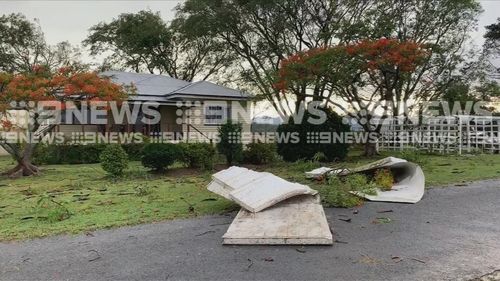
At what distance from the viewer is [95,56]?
27.8m

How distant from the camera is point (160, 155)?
1104 centimetres

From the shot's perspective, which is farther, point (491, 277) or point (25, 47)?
point (25, 47)

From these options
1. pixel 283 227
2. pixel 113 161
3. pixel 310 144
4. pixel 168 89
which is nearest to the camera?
pixel 283 227

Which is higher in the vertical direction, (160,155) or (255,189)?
(160,155)

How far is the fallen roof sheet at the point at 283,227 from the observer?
4.33m

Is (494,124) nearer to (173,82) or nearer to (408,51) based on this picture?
(408,51)

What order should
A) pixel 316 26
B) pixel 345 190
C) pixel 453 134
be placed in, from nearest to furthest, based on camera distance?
1. pixel 345 190
2. pixel 453 134
3. pixel 316 26

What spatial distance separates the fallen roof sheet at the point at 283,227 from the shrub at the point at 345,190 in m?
1.01

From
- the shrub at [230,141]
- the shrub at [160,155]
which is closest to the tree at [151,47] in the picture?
the shrub at [230,141]

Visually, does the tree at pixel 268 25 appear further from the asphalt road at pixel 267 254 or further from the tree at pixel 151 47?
the asphalt road at pixel 267 254

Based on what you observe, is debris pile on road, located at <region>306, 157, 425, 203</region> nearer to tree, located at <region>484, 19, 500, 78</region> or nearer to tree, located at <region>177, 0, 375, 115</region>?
tree, located at <region>177, 0, 375, 115</region>

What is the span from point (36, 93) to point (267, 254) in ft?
28.7

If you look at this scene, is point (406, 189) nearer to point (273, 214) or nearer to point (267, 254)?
point (273, 214)

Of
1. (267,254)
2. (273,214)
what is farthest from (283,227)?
(267,254)
